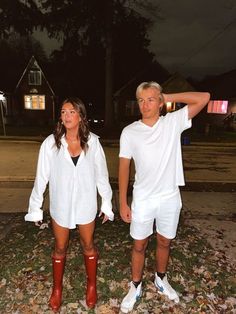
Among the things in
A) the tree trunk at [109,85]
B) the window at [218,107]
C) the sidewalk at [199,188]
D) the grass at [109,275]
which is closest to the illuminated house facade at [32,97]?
the tree trunk at [109,85]

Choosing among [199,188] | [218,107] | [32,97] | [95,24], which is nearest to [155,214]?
[199,188]

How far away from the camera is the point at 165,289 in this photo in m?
3.44

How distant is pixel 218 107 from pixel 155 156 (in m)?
30.5

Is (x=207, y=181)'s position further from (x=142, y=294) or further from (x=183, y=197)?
(x=142, y=294)

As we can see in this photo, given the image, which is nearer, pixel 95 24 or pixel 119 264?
pixel 119 264

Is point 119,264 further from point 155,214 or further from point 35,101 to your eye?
point 35,101

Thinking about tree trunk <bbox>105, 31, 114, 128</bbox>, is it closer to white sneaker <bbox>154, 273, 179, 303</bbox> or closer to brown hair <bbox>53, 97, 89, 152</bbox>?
white sneaker <bbox>154, 273, 179, 303</bbox>

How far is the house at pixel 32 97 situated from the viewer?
3134 cm

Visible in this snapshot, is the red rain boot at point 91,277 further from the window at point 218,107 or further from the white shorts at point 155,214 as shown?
the window at point 218,107

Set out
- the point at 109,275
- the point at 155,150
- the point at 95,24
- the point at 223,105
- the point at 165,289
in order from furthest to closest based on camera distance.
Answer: the point at 223,105, the point at 95,24, the point at 109,275, the point at 165,289, the point at 155,150

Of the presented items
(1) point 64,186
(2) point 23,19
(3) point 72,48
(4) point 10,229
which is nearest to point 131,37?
(3) point 72,48

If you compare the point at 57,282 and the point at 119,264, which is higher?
the point at 57,282

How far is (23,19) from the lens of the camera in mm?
19016

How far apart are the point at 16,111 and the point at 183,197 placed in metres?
29.0
